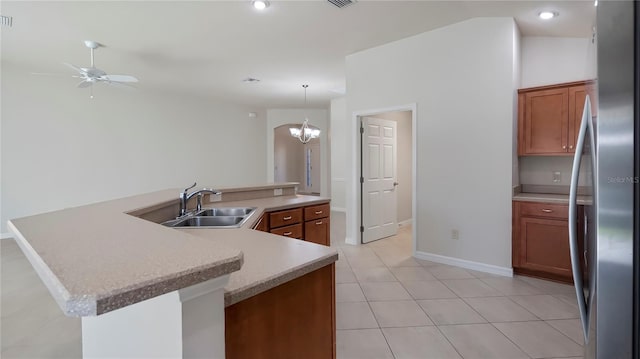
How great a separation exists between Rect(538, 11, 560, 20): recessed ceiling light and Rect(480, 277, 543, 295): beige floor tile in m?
2.72

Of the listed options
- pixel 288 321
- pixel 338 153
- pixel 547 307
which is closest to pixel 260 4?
pixel 288 321

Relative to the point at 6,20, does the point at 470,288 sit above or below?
below

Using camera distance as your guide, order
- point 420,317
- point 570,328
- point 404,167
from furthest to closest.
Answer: point 404,167 → point 420,317 → point 570,328

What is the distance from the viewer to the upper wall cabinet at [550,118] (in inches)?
130

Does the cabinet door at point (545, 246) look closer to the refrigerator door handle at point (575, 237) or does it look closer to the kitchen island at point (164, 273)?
the refrigerator door handle at point (575, 237)

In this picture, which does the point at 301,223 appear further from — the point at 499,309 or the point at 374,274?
the point at 499,309

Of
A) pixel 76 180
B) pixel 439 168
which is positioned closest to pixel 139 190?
pixel 76 180

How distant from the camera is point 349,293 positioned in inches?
118

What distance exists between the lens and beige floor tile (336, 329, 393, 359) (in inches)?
79.6

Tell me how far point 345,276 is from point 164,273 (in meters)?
2.99

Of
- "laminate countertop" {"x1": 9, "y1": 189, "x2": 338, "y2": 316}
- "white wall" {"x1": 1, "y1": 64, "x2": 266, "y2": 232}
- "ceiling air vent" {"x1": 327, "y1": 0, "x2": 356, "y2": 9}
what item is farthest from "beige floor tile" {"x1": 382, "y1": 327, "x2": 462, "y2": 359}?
"white wall" {"x1": 1, "y1": 64, "x2": 266, "y2": 232}

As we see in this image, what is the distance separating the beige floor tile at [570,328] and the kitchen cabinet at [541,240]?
81 cm

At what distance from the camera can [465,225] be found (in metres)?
3.65

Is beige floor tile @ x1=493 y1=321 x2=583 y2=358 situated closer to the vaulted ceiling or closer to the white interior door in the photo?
the white interior door
